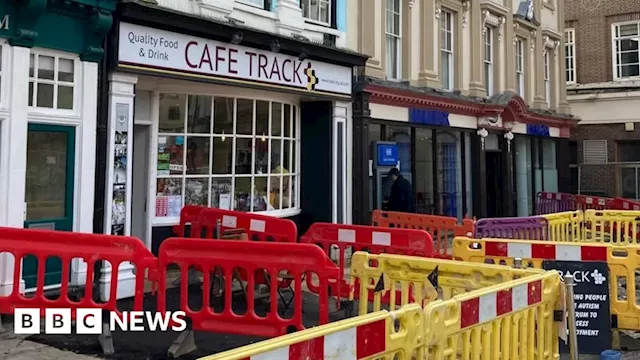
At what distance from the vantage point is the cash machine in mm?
13188

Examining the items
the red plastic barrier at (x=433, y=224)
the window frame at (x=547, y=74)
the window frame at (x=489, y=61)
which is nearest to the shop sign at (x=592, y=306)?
the red plastic barrier at (x=433, y=224)

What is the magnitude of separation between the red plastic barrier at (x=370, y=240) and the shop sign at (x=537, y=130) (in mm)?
13503

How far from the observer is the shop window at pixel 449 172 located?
15.7m

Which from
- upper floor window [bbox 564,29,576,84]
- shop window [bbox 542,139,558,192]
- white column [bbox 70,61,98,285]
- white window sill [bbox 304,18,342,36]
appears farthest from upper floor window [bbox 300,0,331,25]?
upper floor window [bbox 564,29,576,84]

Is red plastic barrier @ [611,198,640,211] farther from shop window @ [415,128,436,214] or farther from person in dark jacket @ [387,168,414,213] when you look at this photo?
person in dark jacket @ [387,168,414,213]

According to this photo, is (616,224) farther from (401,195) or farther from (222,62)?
(222,62)

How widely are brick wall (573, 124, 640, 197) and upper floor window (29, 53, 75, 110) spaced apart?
866 inches

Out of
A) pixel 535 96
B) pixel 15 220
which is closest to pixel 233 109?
pixel 15 220

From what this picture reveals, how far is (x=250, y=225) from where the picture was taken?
852cm

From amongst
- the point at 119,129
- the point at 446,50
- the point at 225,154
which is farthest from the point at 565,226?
the point at 119,129

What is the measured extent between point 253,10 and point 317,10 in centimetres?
207

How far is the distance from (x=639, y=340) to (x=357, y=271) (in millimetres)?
3739

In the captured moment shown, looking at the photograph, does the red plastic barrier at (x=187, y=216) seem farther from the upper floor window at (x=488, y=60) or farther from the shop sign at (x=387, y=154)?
the upper floor window at (x=488, y=60)

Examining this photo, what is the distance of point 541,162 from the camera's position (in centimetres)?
2105
